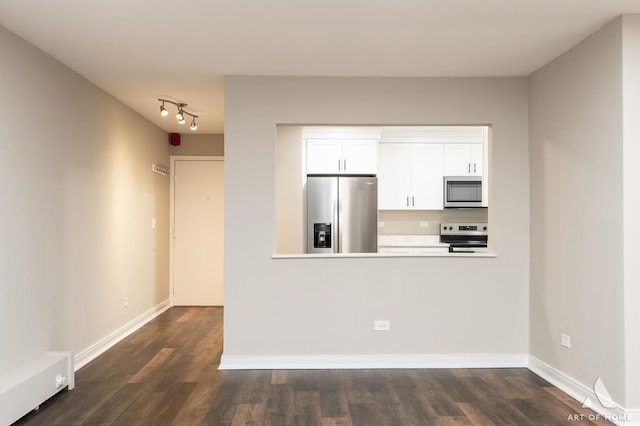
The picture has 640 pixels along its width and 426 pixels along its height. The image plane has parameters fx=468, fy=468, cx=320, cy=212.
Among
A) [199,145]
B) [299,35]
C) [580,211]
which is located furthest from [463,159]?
[299,35]

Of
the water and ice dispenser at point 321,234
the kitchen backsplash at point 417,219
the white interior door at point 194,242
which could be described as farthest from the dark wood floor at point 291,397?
the kitchen backsplash at point 417,219

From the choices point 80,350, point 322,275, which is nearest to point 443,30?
point 322,275

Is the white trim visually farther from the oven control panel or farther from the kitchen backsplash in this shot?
the kitchen backsplash

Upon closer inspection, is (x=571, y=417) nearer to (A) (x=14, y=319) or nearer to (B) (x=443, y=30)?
(B) (x=443, y=30)

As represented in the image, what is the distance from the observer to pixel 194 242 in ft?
22.2

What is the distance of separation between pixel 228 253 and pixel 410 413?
1924 mm

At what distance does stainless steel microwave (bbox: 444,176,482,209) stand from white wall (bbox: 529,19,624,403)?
2259 millimetres

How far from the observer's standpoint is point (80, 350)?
13.3 feet

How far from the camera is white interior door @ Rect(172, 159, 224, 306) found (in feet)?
22.2

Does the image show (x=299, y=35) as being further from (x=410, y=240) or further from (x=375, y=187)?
(x=410, y=240)

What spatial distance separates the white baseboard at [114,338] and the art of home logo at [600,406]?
3785 millimetres

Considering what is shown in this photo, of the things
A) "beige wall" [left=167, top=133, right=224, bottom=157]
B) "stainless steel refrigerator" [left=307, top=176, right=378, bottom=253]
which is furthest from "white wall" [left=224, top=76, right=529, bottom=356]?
"beige wall" [left=167, top=133, right=224, bottom=157]

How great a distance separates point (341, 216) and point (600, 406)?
3.28 m

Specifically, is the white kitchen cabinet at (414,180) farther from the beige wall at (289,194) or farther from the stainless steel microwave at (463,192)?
the beige wall at (289,194)
